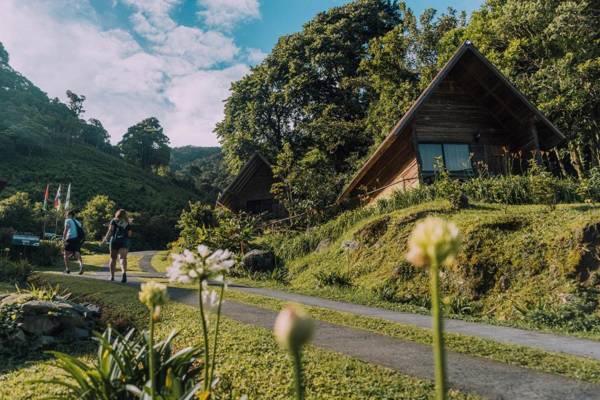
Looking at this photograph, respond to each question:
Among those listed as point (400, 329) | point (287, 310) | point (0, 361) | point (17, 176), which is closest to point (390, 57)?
point (400, 329)

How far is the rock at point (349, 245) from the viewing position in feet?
41.6

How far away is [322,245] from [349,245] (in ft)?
6.41

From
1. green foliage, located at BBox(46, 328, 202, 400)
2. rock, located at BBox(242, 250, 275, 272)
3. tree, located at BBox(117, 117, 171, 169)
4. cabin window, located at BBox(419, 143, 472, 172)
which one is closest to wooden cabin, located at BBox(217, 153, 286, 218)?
cabin window, located at BBox(419, 143, 472, 172)

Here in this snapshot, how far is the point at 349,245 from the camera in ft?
42.6

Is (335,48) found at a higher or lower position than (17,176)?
higher

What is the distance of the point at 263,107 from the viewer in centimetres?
3375

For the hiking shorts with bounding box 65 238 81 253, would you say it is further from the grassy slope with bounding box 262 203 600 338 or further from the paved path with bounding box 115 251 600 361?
the paved path with bounding box 115 251 600 361

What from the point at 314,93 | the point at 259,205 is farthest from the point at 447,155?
the point at 314,93

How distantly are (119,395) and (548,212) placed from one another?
33.0ft

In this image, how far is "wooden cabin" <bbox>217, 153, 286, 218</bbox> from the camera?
2717cm

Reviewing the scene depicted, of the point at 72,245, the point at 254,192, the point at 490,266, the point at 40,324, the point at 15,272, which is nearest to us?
the point at 40,324

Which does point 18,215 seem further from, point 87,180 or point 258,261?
point 258,261

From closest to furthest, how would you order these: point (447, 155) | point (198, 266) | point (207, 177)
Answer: point (198, 266), point (447, 155), point (207, 177)

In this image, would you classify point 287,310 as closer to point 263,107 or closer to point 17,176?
point 263,107
